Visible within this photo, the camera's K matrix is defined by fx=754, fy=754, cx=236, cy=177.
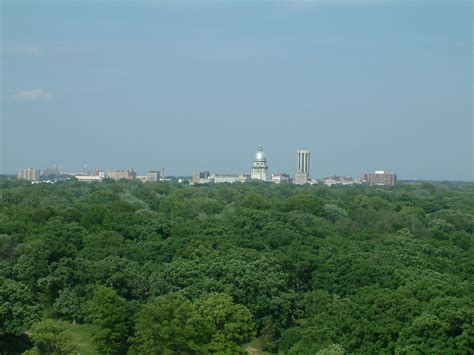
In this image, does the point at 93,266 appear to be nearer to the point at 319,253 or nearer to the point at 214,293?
the point at 214,293

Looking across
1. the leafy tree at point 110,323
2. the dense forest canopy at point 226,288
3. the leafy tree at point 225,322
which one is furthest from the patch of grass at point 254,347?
the leafy tree at point 110,323

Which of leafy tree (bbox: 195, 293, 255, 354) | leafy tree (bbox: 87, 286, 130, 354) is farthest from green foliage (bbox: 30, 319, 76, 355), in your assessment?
leafy tree (bbox: 195, 293, 255, 354)

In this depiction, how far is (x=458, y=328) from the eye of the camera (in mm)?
24922

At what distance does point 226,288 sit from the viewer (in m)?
30.6

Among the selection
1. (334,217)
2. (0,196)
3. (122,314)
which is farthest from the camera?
(0,196)

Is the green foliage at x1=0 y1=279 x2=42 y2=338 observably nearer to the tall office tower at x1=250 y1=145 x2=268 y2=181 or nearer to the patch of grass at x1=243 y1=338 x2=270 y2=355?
the patch of grass at x1=243 y1=338 x2=270 y2=355

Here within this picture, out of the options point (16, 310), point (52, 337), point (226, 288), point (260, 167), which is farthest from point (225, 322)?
A: point (260, 167)

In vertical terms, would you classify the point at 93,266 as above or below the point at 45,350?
above

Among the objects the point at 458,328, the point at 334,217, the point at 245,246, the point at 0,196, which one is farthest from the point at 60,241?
the point at 0,196

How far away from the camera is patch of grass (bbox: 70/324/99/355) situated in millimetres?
28172

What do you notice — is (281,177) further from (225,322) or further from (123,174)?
(225,322)

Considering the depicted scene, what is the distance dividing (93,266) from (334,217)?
33520 mm

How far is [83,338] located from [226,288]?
5.97 meters

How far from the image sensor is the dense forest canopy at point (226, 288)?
1000 inches
